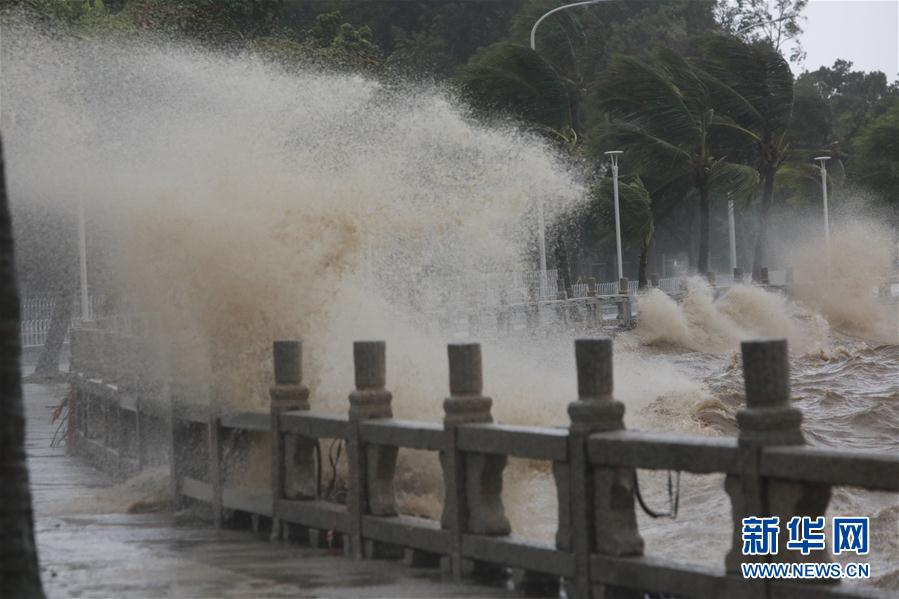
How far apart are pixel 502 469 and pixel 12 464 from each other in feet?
12.7

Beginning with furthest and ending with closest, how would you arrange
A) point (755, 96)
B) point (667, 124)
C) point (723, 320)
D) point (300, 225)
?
point (755, 96) → point (667, 124) → point (723, 320) → point (300, 225)

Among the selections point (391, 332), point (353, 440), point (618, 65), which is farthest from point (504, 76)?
point (353, 440)

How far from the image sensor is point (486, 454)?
30.3 feet

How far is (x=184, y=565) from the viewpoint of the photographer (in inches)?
407

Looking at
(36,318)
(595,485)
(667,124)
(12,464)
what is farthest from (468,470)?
(667,124)

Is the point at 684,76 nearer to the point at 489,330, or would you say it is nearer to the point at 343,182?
the point at 489,330

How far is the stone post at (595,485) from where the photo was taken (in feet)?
27.0

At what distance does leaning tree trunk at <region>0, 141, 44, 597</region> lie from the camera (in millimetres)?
6012

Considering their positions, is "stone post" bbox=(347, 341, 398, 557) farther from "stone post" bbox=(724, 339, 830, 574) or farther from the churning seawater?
"stone post" bbox=(724, 339, 830, 574)

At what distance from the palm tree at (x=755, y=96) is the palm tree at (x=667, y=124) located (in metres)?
1.40

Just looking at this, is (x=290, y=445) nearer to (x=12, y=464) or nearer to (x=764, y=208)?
(x=12, y=464)

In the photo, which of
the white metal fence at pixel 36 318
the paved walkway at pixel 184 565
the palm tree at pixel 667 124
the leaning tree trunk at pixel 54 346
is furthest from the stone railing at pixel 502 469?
the palm tree at pixel 667 124

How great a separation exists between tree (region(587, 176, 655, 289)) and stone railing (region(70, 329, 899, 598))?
4564cm

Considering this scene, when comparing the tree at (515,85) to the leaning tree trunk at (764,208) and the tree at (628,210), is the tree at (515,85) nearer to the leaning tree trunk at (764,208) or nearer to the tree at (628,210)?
the tree at (628,210)
